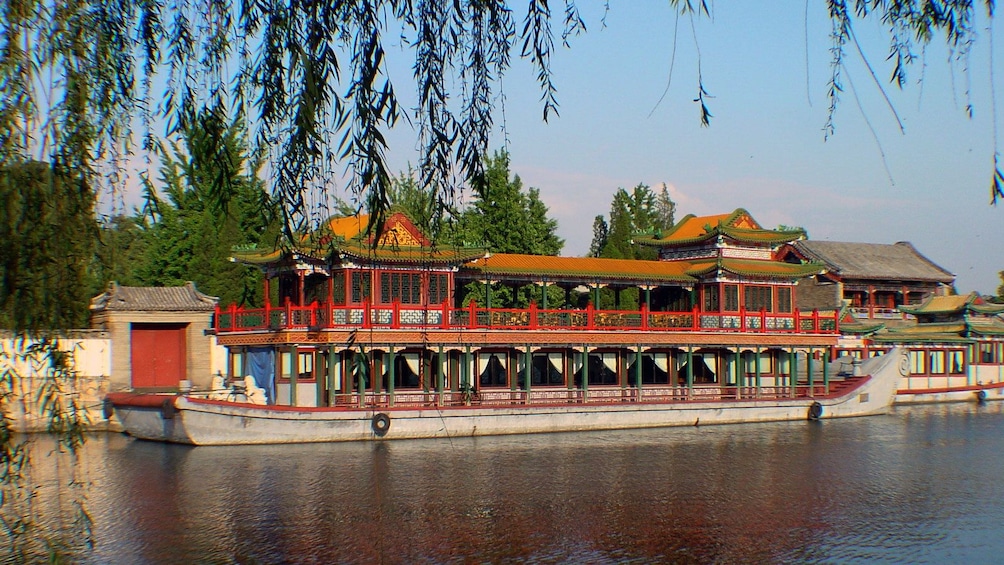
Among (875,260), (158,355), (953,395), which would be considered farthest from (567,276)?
(875,260)

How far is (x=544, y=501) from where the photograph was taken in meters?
23.5

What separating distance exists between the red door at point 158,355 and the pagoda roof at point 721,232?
66.2 ft

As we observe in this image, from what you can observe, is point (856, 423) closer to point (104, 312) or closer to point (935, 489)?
point (935, 489)

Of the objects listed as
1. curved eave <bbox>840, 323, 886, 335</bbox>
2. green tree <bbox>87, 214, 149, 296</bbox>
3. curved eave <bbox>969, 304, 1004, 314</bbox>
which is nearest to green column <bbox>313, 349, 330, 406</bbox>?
green tree <bbox>87, 214, 149, 296</bbox>

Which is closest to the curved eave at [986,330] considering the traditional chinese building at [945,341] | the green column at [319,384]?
the traditional chinese building at [945,341]

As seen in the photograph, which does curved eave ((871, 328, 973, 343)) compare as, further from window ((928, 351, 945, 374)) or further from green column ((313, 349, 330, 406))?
green column ((313, 349, 330, 406))

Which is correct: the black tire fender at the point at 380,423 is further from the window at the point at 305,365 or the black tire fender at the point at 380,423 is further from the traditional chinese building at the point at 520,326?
the window at the point at 305,365

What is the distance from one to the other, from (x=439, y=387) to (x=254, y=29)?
2551cm

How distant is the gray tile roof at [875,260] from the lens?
6397 centimetres

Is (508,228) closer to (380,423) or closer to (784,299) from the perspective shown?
(784,299)

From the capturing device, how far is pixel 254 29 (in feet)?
28.0

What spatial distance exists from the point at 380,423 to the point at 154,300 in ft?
44.2

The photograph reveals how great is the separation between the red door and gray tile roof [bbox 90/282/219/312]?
3.15 ft

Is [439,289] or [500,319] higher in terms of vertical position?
[439,289]
